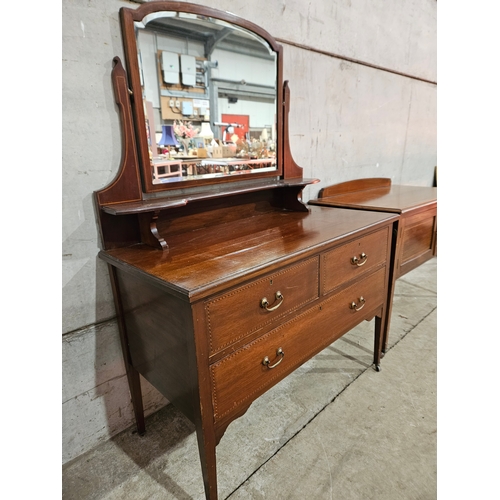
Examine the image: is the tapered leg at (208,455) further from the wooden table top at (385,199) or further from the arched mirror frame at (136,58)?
the wooden table top at (385,199)

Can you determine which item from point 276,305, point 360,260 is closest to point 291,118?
point 360,260

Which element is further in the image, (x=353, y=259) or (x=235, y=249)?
(x=353, y=259)

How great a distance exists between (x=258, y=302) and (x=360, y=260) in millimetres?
660

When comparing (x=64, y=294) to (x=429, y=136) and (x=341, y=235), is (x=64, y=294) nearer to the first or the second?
(x=341, y=235)

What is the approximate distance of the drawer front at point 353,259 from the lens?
136 cm

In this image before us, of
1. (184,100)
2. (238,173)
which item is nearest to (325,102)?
(238,173)

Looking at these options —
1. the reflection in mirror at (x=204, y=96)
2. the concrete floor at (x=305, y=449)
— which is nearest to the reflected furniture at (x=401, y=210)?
the concrete floor at (x=305, y=449)

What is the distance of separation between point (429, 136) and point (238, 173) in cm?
278

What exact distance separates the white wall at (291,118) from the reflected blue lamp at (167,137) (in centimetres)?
17

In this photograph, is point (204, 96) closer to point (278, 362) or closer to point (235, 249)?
point (235, 249)

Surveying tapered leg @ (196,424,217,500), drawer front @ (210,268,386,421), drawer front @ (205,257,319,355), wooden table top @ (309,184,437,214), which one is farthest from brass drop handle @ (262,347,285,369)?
wooden table top @ (309,184,437,214)

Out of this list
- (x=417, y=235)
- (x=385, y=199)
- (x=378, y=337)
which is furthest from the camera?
(x=385, y=199)

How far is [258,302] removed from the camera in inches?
42.9

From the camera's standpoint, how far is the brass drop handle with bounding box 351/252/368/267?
4.87 feet
